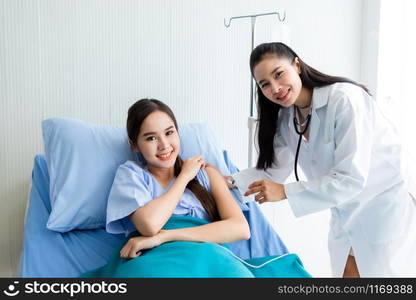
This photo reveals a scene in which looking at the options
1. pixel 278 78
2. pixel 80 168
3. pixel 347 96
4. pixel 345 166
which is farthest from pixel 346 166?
pixel 80 168

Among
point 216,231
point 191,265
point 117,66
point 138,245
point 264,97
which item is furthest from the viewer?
point 117,66

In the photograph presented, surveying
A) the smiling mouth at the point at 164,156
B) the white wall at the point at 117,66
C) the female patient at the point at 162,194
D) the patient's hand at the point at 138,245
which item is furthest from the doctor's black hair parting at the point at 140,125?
the white wall at the point at 117,66

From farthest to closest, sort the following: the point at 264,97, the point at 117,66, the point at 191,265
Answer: the point at 117,66 < the point at 264,97 < the point at 191,265

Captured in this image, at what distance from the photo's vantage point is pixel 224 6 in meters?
2.43

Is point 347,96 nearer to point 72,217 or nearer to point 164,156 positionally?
point 164,156

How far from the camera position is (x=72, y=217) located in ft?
5.48

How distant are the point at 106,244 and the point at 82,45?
0.98m

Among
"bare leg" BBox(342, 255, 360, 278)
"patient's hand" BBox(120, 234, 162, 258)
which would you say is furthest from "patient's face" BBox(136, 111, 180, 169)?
"bare leg" BBox(342, 255, 360, 278)

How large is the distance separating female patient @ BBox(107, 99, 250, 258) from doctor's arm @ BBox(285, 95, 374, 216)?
235 mm

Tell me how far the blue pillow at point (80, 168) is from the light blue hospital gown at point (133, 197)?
0.11 m

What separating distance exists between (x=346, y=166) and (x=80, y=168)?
981 millimetres

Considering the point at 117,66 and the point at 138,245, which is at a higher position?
the point at 117,66

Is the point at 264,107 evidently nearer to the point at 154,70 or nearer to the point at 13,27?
the point at 154,70

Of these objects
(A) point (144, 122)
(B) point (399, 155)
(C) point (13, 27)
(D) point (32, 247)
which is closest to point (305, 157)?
(B) point (399, 155)
